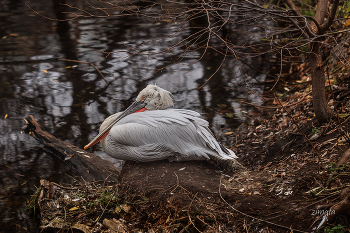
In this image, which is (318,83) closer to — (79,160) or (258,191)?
(258,191)

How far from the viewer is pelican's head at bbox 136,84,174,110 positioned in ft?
14.1

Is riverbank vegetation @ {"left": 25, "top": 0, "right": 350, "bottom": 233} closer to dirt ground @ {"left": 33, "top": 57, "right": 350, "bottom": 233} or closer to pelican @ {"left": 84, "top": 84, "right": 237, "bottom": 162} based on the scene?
dirt ground @ {"left": 33, "top": 57, "right": 350, "bottom": 233}

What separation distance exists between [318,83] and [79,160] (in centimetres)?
318

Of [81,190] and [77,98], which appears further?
[77,98]

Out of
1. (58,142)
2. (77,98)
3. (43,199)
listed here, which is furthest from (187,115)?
(77,98)

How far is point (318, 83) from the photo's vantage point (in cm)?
426

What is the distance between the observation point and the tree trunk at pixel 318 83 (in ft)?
13.5

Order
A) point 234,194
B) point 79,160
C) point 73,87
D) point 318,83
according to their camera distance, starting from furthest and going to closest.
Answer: point 73,87, point 79,160, point 318,83, point 234,194

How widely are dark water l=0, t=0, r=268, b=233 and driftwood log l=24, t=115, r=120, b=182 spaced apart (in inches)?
6.9

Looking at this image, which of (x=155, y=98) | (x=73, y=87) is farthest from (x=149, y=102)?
(x=73, y=87)

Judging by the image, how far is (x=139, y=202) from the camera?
147 inches

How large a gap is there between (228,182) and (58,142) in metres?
2.89

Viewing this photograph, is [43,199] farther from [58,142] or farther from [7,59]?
[7,59]

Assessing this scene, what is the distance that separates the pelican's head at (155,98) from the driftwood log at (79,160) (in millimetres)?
993
